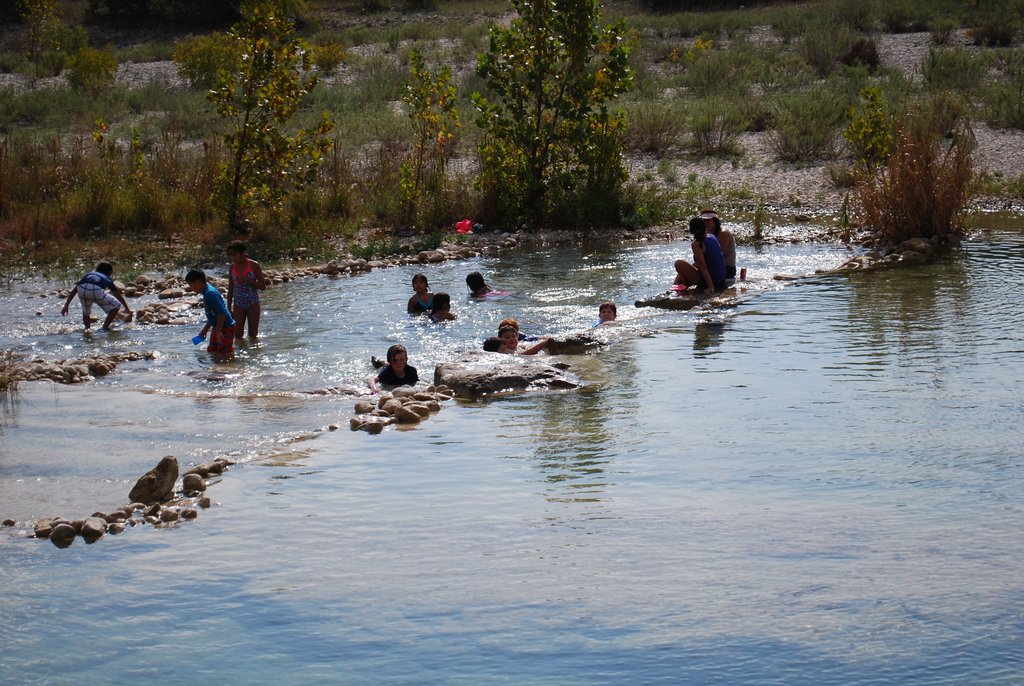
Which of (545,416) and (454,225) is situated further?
(454,225)

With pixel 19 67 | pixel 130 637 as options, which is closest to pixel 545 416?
pixel 130 637

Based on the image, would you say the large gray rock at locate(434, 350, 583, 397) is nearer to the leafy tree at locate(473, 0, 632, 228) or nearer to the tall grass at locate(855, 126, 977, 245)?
the tall grass at locate(855, 126, 977, 245)

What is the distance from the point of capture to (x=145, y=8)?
42.3 metres

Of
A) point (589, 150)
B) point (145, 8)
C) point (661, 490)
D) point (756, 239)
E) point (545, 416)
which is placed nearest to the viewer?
point (661, 490)

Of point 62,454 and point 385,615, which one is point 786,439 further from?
point 62,454

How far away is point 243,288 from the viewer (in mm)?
12164

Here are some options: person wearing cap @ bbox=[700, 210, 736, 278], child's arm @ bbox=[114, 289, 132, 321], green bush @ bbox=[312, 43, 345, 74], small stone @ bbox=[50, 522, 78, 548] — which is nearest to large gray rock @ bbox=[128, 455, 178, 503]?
small stone @ bbox=[50, 522, 78, 548]

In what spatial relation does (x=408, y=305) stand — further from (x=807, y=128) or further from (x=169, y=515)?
(x=807, y=128)

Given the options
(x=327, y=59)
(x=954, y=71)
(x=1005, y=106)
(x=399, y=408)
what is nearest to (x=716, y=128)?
Answer: (x=1005, y=106)

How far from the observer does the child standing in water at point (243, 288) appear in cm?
1212

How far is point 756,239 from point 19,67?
25190 millimetres

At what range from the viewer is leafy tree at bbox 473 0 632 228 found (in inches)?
714

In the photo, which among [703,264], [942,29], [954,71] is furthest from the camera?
[942,29]

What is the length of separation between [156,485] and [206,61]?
1007 inches
